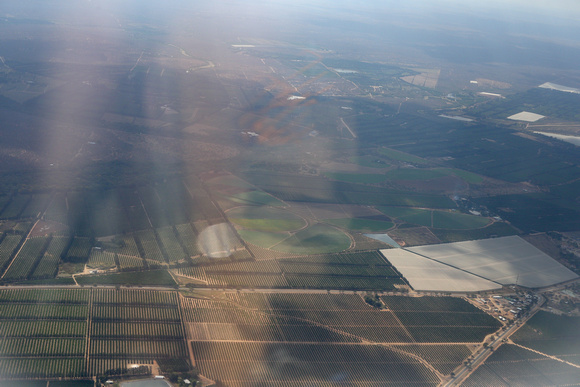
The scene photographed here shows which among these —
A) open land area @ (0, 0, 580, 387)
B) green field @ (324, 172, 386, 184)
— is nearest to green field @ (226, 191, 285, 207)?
open land area @ (0, 0, 580, 387)

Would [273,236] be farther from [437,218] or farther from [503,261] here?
[503,261]

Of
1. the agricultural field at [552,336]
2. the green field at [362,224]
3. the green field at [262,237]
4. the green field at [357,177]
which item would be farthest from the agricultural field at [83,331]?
the green field at [357,177]

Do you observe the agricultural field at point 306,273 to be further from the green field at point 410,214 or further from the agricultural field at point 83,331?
the green field at point 410,214

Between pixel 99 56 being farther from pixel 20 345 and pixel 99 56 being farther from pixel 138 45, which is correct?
pixel 20 345

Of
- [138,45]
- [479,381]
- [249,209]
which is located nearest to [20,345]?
[249,209]

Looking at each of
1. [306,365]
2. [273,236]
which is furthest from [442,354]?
[273,236]

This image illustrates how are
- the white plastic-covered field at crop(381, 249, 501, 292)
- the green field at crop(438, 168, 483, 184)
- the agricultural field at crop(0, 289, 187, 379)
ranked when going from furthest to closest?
1. the green field at crop(438, 168, 483, 184)
2. the white plastic-covered field at crop(381, 249, 501, 292)
3. the agricultural field at crop(0, 289, 187, 379)

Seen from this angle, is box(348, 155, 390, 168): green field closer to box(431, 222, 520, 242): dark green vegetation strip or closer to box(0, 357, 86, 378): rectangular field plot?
box(431, 222, 520, 242): dark green vegetation strip
